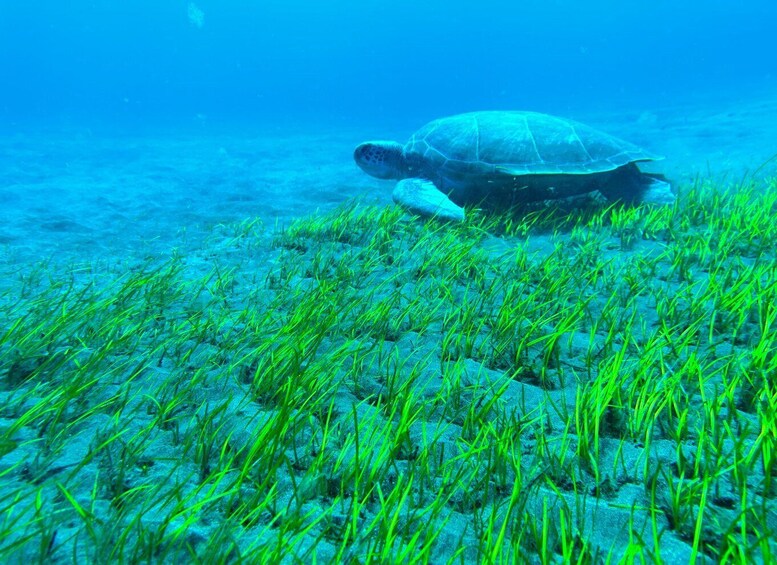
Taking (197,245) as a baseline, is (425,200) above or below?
above

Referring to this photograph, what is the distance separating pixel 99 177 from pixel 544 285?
1200cm

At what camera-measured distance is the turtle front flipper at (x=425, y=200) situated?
17.5 ft

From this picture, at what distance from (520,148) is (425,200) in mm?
1452

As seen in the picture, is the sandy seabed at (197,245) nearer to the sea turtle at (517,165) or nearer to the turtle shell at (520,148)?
the sea turtle at (517,165)

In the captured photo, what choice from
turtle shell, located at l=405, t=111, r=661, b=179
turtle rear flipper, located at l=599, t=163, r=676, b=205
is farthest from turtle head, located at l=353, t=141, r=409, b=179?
turtle rear flipper, located at l=599, t=163, r=676, b=205

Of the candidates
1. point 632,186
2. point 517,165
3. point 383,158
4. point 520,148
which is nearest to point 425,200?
point 517,165

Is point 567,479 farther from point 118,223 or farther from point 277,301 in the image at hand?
point 118,223

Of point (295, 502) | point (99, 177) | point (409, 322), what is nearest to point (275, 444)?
point (295, 502)

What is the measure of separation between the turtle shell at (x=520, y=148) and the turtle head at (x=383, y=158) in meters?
0.77

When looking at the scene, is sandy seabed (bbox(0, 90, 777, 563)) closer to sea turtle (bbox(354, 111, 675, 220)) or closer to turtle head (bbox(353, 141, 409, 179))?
turtle head (bbox(353, 141, 409, 179))

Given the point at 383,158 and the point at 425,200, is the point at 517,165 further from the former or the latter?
the point at 383,158

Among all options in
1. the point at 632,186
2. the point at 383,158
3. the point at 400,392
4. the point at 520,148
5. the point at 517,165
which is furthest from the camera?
the point at 383,158

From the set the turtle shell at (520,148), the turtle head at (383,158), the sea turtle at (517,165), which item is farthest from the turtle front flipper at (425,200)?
the turtle head at (383,158)

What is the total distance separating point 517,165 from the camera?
17.9 feet
